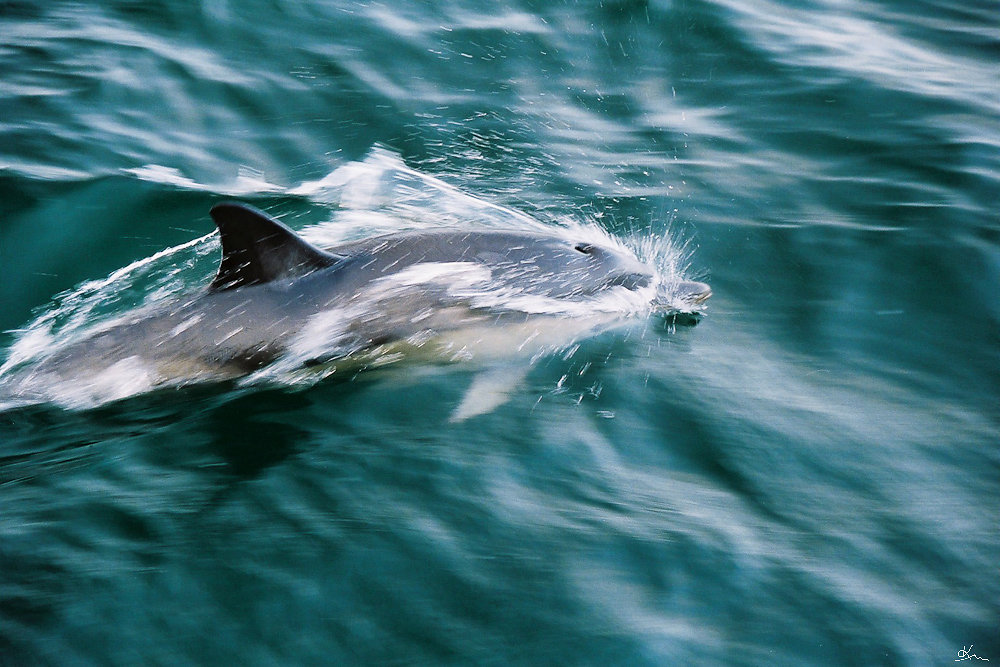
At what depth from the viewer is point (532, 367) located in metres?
6.42

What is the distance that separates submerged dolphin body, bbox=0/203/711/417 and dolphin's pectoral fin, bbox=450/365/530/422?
0.08 ft

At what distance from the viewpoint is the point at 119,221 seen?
775 cm

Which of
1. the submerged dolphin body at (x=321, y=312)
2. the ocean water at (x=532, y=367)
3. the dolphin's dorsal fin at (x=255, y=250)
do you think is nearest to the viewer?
the ocean water at (x=532, y=367)

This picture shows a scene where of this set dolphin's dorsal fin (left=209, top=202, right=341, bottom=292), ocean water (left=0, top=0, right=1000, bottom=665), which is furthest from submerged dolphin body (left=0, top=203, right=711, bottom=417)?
ocean water (left=0, top=0, right=1000, bottom=665)

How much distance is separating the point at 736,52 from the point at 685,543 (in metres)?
7.47

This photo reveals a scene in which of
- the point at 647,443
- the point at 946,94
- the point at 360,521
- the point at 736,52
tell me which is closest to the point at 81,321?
the point at 360,521

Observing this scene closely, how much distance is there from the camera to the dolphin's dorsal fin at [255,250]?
5.59 meters

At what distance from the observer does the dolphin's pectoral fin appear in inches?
232

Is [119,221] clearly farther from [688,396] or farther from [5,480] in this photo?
[688,396]

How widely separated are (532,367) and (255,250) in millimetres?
1733
